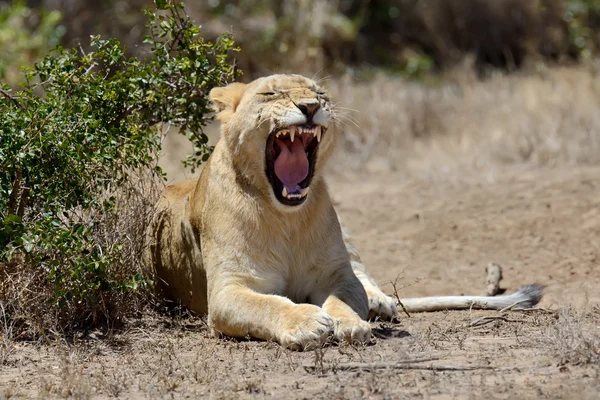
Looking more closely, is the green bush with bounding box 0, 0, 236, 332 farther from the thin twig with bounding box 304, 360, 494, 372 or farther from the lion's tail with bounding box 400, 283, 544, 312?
the lion's tail with bounding box 400, 283, 544, 312

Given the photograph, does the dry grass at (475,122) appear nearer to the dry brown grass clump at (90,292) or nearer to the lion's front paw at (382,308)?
the lion's front paw at (382,308)

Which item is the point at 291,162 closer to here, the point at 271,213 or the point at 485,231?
the point at 271,213

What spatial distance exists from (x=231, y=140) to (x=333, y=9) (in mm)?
10362

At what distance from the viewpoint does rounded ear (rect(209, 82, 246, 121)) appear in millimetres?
5570

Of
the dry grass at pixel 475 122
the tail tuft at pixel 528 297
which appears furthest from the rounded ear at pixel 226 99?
the dry grass at pixel 475 122

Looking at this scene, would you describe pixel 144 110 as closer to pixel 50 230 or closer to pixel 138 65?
pixel 138 65

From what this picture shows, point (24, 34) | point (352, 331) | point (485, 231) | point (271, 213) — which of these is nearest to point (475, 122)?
point (485, 231)

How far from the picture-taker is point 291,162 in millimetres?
5410

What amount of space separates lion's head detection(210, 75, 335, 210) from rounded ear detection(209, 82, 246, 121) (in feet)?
0.11

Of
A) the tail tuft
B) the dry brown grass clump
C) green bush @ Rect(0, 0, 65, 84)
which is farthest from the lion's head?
green bush @ Rect(0, 0, 65, 84)

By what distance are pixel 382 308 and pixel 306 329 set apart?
111 cm

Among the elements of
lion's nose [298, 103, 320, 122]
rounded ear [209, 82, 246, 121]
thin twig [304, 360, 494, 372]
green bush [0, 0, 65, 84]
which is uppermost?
green bush [0, 0, 65, 84]

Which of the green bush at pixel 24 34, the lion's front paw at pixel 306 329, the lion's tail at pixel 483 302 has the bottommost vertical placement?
the lion's tail at pixel 483 302

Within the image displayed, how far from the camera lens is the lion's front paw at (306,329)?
4652mm
